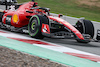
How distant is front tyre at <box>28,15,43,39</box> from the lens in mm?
7410

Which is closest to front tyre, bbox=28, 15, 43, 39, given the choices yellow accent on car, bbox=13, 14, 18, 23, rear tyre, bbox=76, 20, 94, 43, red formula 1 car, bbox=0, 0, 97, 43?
red formula 1 car, bbox=0, 0, 97, 43

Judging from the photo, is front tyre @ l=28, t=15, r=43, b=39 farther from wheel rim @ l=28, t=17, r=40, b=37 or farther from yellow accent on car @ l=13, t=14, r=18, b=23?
yellow accent on car @ l=13, t=14, r=18, b=23

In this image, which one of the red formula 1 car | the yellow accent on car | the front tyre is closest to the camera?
the red formula 1 car

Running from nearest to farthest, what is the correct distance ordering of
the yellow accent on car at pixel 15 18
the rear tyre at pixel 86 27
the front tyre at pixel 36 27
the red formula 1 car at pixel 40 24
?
1. the red formula 1 car at pixel 40 24
2. the front tyre at pixel 36 27
3. the rear tyre at pixel 86 27
4. the yellow accent on car at pixel 15 18

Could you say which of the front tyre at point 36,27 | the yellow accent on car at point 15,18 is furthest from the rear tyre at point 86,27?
the yellow accent on car at point 15,18

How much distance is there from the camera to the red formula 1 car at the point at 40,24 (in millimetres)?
7194

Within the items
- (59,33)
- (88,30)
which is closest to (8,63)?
(59,33)

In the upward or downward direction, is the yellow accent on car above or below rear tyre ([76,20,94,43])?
above

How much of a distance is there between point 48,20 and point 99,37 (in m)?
1.99

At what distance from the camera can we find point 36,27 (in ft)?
24.6

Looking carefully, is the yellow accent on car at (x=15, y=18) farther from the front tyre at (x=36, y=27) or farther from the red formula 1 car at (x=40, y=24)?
the front tyre at (x=36, y=27)

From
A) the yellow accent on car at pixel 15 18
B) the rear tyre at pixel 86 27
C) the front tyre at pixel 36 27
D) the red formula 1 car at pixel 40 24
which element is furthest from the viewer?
the yellow accent on car at pixel 15 18

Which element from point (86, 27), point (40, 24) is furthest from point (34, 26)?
point (86, 27)

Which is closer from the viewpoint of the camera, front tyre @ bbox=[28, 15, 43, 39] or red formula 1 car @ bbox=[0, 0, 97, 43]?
red formula 1 car @ bbox=[0, 0, 97, 43]
